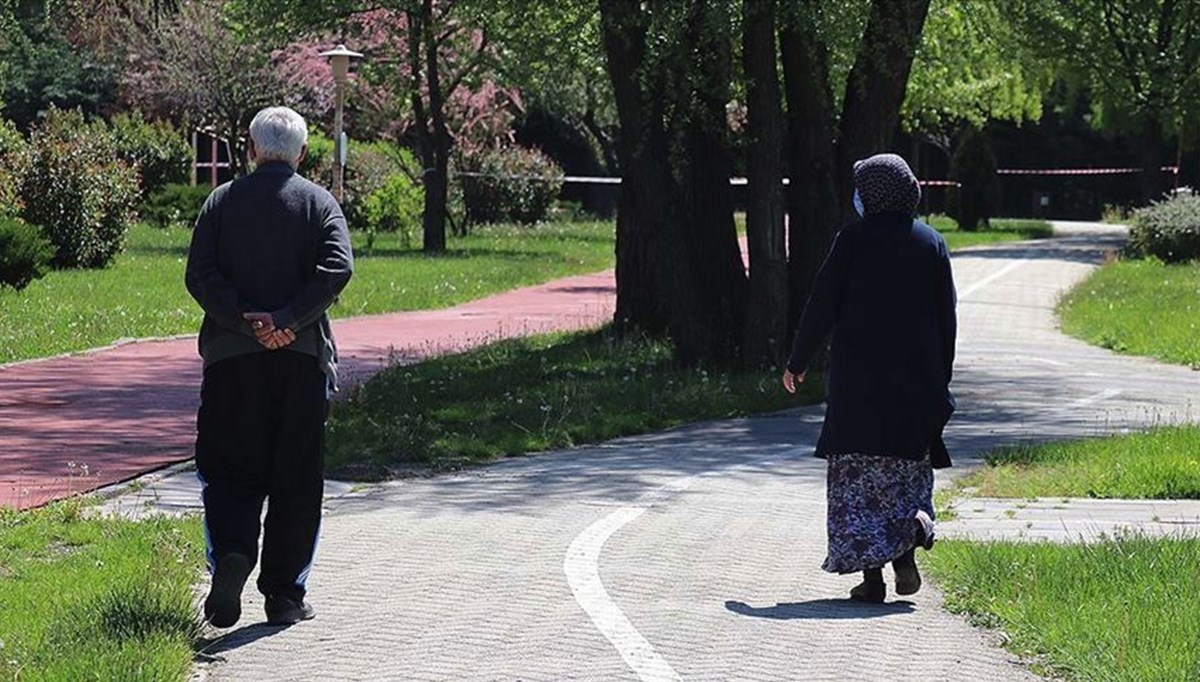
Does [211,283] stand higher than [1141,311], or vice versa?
[211,283]

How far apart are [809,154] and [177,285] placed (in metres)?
12.6

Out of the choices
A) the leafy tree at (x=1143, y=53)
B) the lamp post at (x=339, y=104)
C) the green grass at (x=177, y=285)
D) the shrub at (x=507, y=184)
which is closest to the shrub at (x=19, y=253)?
the green grass at (x=177, y=285)

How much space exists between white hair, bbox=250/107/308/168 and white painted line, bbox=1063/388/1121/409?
10.9m

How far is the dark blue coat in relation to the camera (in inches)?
351

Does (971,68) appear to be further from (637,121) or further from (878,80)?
(637,121)

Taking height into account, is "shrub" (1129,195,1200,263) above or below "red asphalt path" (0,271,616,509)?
above

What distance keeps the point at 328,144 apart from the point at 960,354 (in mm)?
29476

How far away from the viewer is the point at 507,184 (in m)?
52.5

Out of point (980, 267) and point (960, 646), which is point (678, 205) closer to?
point (960, 646)

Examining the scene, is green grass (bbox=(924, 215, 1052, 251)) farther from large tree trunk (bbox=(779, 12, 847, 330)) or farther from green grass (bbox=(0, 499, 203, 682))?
green grass (bbox=(0, 499, 203, 682))

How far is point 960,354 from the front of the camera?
23500 mm

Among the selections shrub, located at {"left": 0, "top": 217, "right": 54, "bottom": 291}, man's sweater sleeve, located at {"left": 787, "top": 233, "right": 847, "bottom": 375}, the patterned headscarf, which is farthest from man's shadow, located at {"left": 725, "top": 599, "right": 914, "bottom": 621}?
shrub, located at {"left": 0, "top": 217, "right": 54, "bottom": 291}

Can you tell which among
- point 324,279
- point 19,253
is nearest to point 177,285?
point 19,253

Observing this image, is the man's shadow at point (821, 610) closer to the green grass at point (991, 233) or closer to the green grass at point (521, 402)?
the green grass at point (521, 402)
